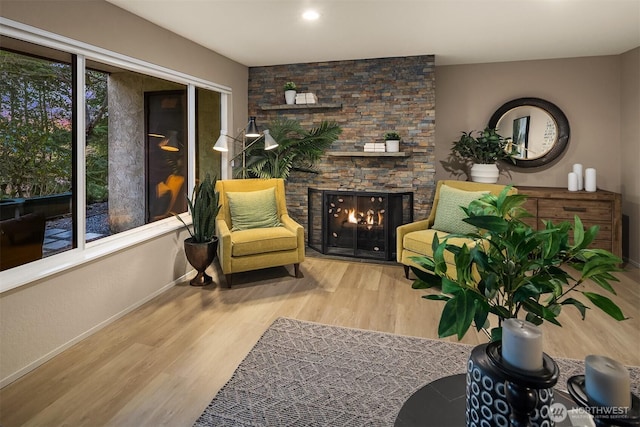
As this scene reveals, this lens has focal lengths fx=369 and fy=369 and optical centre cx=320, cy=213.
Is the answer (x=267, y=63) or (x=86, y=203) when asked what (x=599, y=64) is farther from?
(x=86, y=203)

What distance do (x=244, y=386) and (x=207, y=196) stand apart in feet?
6.32

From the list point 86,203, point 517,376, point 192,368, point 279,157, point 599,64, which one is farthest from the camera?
point 279,157

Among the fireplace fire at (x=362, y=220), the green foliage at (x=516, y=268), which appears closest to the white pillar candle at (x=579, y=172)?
the fireplace fire at (x=362, y=220)

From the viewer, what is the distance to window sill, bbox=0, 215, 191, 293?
2.14 metres

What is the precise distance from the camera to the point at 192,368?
2197mm

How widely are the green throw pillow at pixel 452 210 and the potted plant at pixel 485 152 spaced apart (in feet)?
2.52

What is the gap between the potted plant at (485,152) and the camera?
169 inches

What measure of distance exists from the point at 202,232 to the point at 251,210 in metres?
0.59

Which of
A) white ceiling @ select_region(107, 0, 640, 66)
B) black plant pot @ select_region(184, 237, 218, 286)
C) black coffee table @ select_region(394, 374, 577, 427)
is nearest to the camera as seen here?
black coffee table @ select_region(394, 374, 577, 427)

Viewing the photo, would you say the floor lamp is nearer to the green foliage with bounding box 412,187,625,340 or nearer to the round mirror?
the round mirror

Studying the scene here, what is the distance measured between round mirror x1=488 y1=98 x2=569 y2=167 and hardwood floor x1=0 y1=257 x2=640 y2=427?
158 cm

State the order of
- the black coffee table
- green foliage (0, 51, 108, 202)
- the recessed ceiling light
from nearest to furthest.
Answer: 1. the black coffee table
2. green foliage (0, 51, 108, 202)
3. the recessed ceiling light

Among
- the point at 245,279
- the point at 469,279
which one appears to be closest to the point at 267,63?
the point at 245,279

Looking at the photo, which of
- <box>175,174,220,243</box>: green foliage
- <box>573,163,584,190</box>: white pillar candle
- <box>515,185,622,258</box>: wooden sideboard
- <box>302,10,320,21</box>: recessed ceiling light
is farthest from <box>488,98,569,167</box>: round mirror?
<box>175,174,220,243</box>: green foliage
